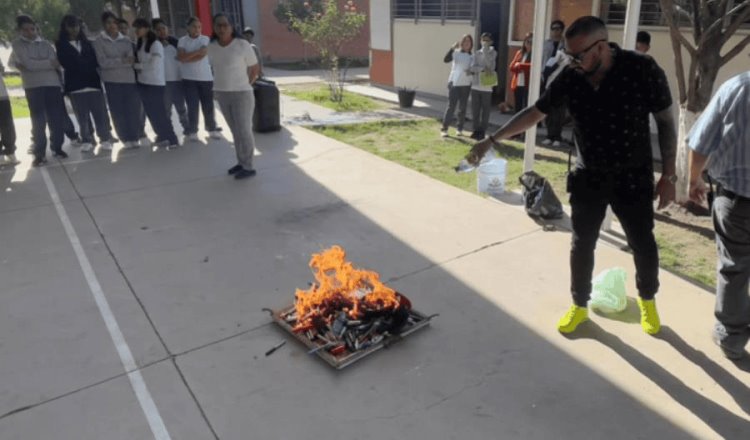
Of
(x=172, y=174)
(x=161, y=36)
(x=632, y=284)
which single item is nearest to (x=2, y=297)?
(x=172, y=174)

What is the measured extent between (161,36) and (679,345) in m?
7.66

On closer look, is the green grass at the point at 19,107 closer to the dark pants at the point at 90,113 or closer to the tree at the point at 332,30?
the dark pants at the point at 90,113

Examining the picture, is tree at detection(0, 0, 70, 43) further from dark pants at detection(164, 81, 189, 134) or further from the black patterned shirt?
the black patterned shirt

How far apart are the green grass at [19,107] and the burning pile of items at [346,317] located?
9.49m

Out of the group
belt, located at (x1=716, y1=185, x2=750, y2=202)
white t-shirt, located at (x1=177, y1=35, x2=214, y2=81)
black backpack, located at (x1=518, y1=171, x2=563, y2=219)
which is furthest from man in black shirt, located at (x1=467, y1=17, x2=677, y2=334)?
white t-shirt, located at (x1=177, y1=35, x2=214, y2=81)

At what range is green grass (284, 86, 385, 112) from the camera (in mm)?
12228

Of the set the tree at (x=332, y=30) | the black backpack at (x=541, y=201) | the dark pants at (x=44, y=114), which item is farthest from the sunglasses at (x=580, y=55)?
the tree at (x=332, y=30)

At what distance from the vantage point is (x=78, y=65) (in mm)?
7375

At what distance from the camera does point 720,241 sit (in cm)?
312

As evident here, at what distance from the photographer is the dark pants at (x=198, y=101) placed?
849 centimetres

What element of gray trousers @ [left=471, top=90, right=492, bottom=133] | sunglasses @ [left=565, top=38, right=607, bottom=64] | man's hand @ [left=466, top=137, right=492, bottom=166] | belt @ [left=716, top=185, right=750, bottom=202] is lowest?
gray trousers @ [left=471, top=90, right=492, bottom=133]

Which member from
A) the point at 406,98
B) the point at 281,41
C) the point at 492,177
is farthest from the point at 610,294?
the point at 281,41

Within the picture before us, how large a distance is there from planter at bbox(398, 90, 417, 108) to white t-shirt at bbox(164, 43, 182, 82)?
5125 mm

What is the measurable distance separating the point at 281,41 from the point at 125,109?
19.6m
